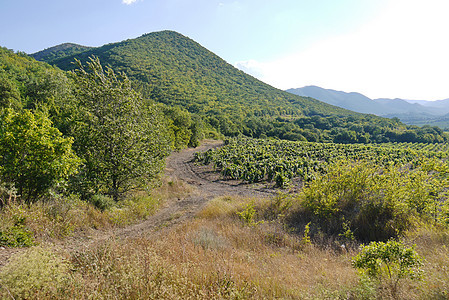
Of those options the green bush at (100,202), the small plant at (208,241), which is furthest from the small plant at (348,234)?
the green bush at (100,202)

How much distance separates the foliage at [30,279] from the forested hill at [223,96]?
8012 centimetres

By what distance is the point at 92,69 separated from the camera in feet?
33.2

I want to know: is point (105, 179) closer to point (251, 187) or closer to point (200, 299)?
point (200, 299)

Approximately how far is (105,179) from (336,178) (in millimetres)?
11042

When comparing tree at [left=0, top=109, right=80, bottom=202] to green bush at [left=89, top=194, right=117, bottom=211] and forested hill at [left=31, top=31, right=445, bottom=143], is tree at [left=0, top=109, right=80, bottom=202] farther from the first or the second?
forested hill at [left=31, top=31, right=445, bottom=143]

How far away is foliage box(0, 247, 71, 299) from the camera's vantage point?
9.49 ft

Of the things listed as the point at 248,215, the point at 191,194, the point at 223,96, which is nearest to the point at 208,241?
the point at 248,215

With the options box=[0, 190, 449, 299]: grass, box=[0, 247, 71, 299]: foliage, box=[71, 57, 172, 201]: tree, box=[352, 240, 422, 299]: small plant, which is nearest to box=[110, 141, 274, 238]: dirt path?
box=[0, 190, 449, 299]: grass

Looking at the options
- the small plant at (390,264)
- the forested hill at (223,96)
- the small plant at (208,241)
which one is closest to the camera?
the small plant at (390,264)

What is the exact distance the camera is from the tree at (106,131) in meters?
9.92

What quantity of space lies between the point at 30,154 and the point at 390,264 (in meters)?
10.1

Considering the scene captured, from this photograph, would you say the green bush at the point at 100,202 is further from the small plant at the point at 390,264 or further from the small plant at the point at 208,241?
the small plant at the point at 390,264

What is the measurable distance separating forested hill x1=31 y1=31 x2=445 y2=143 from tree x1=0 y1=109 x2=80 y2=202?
76.2 meters

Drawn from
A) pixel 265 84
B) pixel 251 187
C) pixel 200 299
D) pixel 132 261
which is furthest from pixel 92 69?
pixel 265 84
